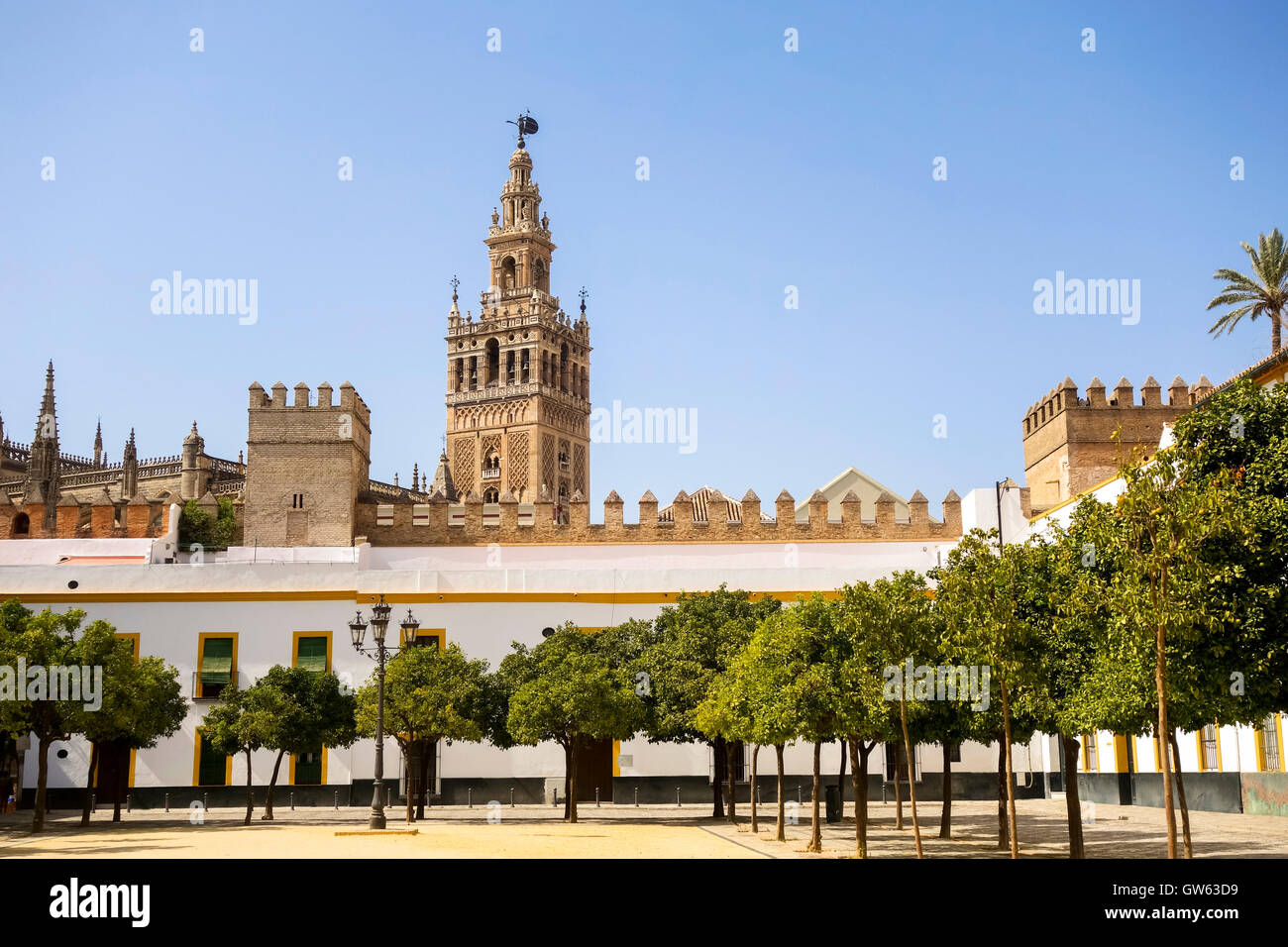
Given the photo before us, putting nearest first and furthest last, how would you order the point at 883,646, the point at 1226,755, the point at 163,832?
1. the point at 883,646
2. the point at 163,832
3. the point at 1226,755

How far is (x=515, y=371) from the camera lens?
84125 mm

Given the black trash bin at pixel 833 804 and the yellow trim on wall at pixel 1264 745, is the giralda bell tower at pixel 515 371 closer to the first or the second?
the black trash bin at pixel 833 804

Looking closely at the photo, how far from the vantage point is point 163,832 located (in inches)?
902

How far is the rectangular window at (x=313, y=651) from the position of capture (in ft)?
105

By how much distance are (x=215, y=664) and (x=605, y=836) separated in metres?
15.4

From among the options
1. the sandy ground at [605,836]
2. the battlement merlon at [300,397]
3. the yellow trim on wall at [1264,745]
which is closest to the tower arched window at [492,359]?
the battlement merlon at [300,397]

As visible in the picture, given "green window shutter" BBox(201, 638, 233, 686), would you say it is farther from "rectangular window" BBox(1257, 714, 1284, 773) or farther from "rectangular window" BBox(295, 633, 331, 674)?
"rectangular window" BBox(1257, 714, 1284, 773)

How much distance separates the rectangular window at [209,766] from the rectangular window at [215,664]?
1.20 metres

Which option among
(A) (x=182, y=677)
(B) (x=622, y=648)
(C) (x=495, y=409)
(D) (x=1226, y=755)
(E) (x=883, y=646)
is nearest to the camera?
(E) (x=883, y=646)

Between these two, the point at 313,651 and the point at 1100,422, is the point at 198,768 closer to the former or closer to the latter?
the point at 313,651

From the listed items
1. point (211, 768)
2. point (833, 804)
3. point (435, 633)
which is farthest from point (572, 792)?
point (211, 768)
